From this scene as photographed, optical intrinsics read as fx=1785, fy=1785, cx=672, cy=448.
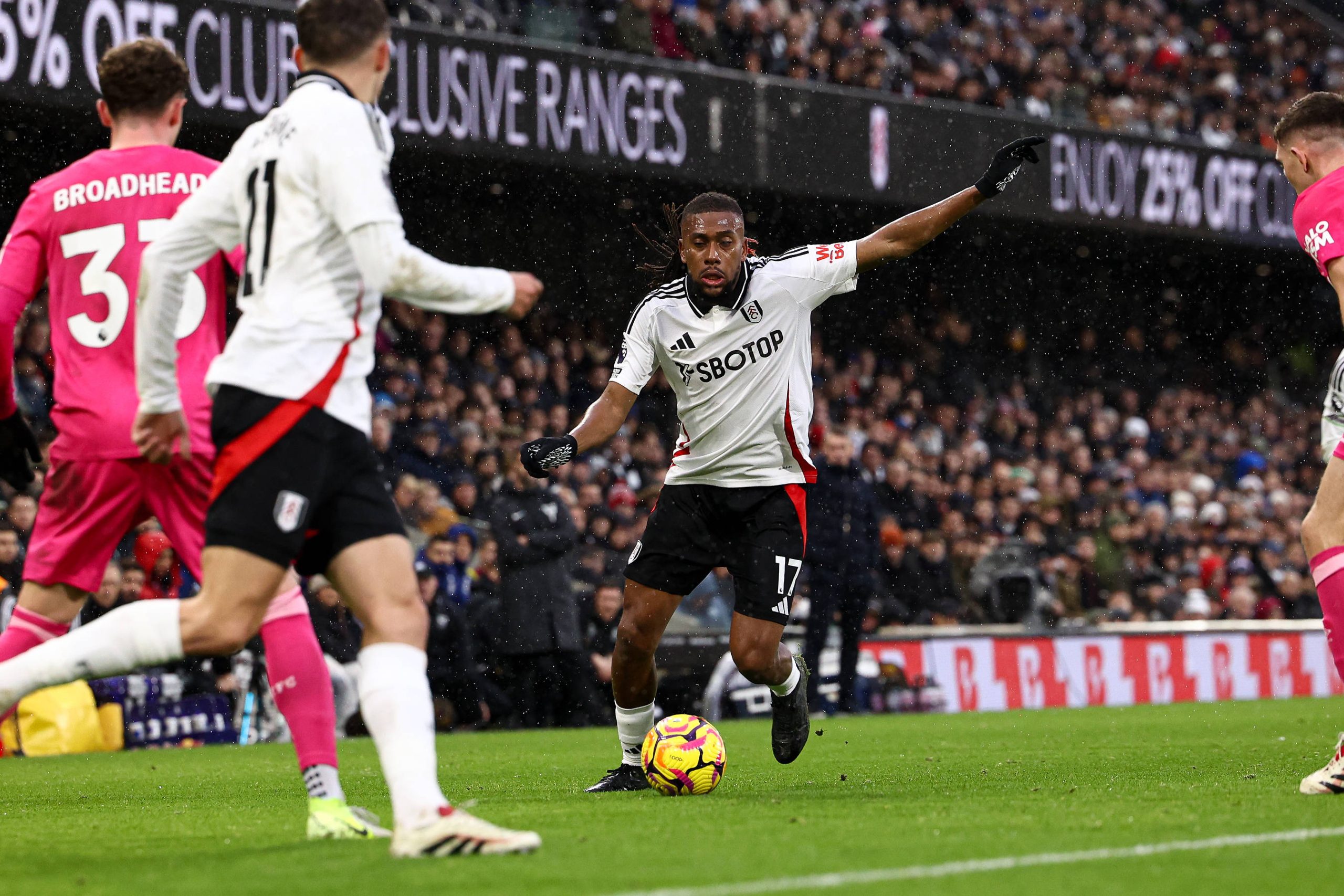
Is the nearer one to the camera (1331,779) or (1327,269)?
(1331,779)

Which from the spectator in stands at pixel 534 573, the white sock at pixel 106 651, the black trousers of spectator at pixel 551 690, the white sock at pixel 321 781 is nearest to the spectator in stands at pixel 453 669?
the black trousers of spectator at pixel 551 690

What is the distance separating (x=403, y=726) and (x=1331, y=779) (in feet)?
10.9

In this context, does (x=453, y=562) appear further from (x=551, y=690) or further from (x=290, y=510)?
(x=290, y=510)

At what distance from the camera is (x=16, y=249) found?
18.1 feet

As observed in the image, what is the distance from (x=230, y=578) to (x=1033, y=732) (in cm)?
797

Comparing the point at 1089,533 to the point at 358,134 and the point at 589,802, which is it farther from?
the point at 358,134

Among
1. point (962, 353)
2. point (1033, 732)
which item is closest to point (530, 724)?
point (1033, 732)

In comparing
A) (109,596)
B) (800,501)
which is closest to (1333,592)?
(800,501)

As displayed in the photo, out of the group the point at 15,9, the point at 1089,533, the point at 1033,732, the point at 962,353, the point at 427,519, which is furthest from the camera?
the point at 962,353

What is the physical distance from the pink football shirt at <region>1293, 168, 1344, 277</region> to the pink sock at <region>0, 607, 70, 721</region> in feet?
14.0

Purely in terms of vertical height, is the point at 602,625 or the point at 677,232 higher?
the point at 677,232

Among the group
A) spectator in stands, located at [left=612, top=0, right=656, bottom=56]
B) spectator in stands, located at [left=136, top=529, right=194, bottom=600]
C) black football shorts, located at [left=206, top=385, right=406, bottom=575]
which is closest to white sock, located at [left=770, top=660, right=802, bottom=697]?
black football shorts, located at [left=206, top=385, right=406, bottom=575]

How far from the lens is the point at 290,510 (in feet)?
14.7

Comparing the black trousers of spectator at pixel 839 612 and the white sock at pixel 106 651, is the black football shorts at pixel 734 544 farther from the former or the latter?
the black trousers of spectator at pixel 839 612
